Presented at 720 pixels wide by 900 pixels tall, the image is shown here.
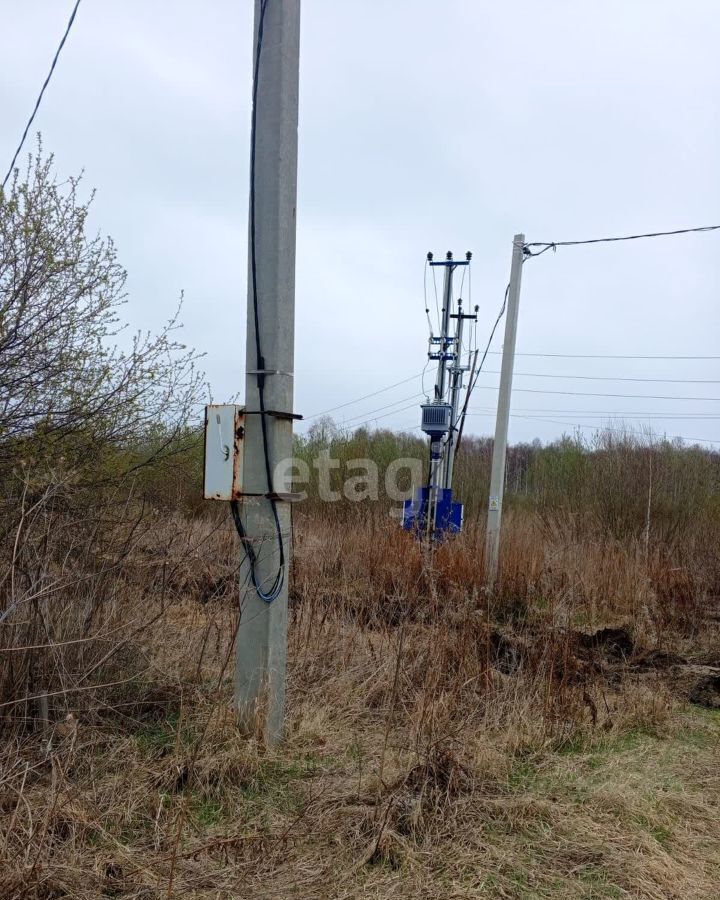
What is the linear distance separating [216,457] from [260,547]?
1.47 ft

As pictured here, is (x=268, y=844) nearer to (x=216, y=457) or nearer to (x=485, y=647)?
(x=216, y=457)

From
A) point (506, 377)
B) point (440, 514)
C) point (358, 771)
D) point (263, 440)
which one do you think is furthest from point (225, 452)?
point (440, 514)

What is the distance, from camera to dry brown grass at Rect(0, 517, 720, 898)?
2482 mm

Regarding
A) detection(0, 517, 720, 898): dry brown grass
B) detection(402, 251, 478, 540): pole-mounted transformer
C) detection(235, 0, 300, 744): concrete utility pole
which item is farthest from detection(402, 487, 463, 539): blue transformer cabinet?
detection(235, 0, 300, 744): concrete utility pole

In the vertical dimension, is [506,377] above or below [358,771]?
above

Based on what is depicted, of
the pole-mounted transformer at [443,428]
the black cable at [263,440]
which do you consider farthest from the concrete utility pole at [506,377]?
the black cable at [263,440]

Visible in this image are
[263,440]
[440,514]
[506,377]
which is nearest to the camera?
[263,440]

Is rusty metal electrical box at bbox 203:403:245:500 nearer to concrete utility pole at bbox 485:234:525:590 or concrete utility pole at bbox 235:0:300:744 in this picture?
concrete utility pole at bbox 235:0:300:744

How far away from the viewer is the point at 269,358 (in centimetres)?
343

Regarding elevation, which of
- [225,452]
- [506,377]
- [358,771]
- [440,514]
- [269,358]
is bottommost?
[358,771]

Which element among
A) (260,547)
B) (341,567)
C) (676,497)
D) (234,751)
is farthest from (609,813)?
(676,497)

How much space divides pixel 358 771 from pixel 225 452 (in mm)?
1481

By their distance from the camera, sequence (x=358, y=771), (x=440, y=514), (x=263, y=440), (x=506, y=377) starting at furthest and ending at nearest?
(x=440, y=514), (x=506, y=377), (x=263, y=440), (x=358, y=771)

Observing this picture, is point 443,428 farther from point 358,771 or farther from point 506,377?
point 358,771
